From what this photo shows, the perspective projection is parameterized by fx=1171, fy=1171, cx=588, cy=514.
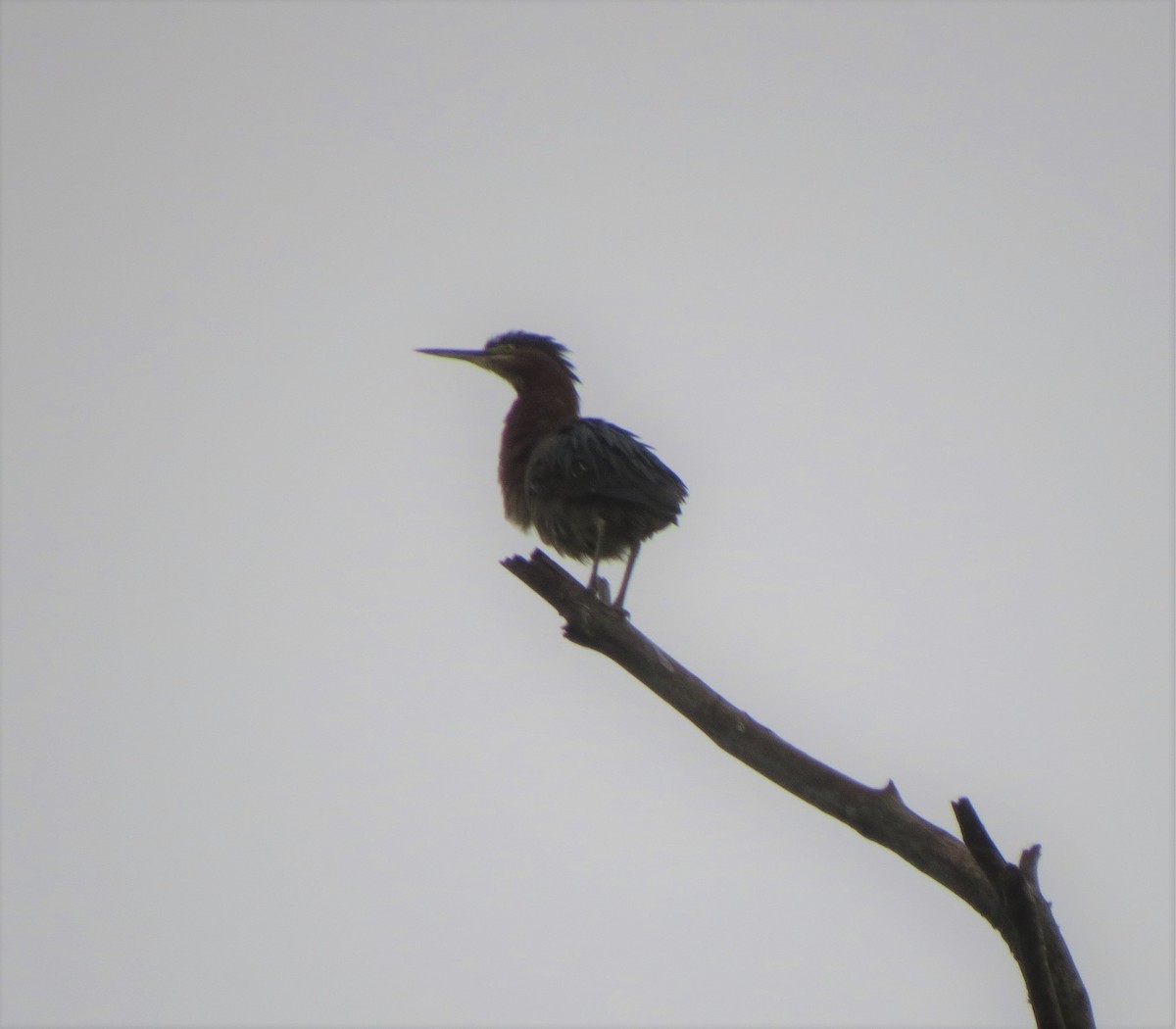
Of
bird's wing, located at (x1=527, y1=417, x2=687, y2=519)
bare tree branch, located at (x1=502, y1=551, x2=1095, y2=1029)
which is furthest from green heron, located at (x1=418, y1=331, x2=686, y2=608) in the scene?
bare tree branch, located at (x1=502, y1=551, x2=1095, y2=1029)

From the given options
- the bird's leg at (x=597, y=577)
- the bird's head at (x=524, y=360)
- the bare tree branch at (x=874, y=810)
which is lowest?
the bare tree branch at (x=874, y=810)

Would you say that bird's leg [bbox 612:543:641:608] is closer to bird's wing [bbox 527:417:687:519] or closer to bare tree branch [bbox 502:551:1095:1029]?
bird's wing [bbox 527:417:687:519]

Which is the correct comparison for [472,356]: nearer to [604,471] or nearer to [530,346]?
Result: [530,346]

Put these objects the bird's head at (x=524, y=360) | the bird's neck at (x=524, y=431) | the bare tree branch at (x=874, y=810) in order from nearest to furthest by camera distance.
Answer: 1. the bare tree branch at (x=874, y=810)
2. the bird's neck at (x=524, y=431)
3. the bird's head at (x=524, y=360)

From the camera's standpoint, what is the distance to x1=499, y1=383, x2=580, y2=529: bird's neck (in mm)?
6941

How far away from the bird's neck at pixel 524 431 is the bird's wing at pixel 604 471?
13.6 inches

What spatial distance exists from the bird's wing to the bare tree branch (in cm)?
149

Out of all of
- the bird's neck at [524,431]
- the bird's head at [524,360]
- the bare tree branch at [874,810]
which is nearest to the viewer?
the bare tree branch at [874,810]

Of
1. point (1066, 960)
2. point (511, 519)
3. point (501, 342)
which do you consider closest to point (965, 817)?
point (1066, 960)

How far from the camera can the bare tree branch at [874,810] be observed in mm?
3135

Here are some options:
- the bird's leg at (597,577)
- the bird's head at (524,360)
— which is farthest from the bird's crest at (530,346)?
the bird's leg at (597,577)

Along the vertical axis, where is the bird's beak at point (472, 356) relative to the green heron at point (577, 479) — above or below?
above

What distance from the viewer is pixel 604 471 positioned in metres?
6.06

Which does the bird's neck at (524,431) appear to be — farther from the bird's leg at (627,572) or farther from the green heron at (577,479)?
the bird's leg at (627,572)
